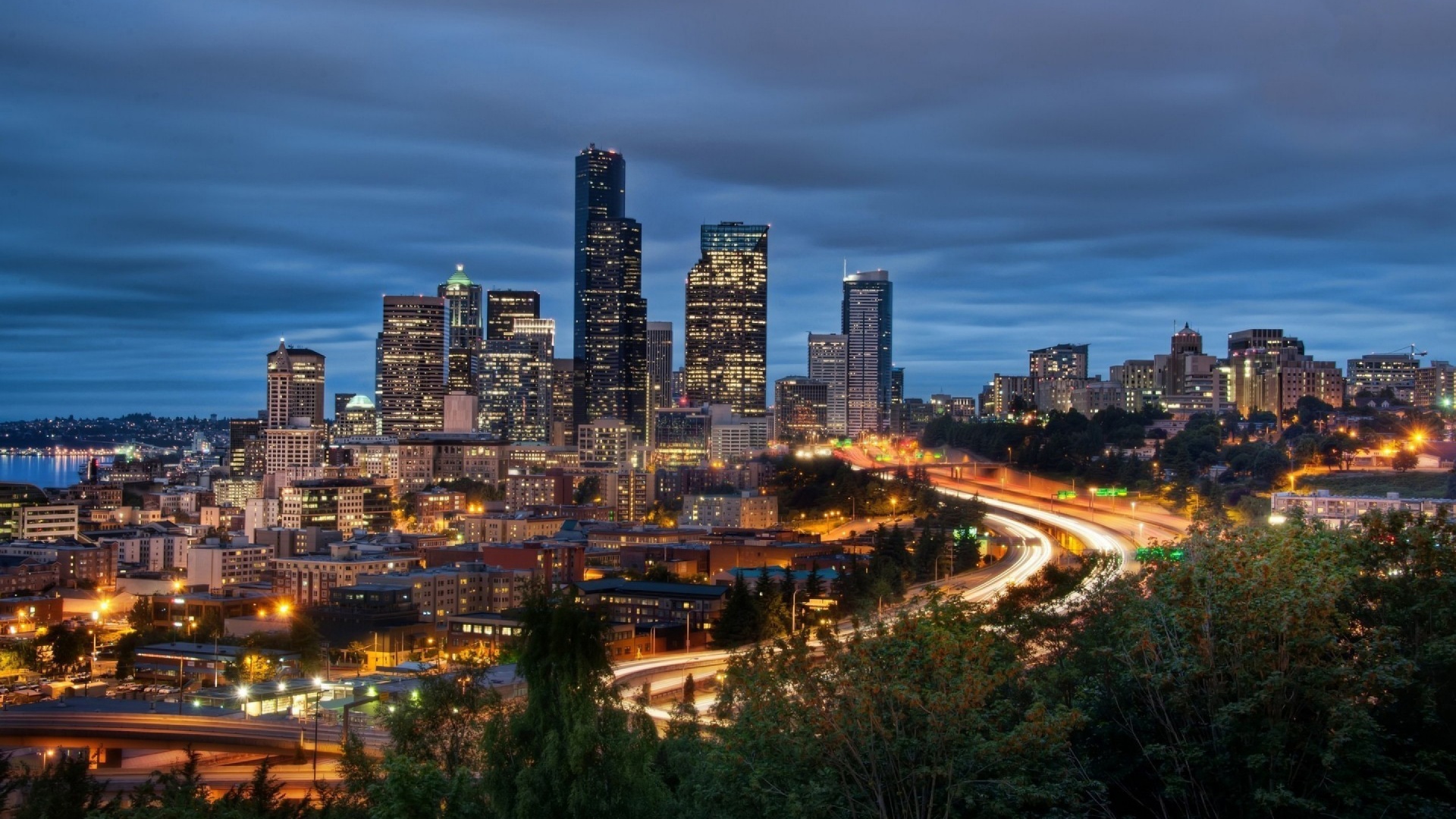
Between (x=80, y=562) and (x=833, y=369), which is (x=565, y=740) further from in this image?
(x=833, y=369)

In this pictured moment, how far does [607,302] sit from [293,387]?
3652 cm

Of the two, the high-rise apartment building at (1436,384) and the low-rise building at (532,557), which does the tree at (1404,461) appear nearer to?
the low-rise building at (532,557)

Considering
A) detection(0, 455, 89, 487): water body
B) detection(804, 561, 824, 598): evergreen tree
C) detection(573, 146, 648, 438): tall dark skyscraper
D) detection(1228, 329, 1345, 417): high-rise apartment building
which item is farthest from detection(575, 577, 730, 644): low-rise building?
detection(0, 455, 89, 487): water body

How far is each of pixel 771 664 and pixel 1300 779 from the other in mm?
5652

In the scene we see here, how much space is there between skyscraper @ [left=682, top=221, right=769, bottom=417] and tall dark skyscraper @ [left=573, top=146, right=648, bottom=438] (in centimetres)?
759

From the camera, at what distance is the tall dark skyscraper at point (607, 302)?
152m

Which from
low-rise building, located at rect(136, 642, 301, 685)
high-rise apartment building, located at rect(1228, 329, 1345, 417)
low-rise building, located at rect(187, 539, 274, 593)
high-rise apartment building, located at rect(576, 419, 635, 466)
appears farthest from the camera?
high-rise apartment building, located at rect(576, 419, 635, 466)

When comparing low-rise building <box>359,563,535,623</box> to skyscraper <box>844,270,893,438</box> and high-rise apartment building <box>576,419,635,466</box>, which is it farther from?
skyscraper <box>844,270,893,438</box>

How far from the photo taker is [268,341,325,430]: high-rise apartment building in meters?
137

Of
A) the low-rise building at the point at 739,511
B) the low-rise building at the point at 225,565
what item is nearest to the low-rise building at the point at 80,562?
the low-rise building at the point at 225,565

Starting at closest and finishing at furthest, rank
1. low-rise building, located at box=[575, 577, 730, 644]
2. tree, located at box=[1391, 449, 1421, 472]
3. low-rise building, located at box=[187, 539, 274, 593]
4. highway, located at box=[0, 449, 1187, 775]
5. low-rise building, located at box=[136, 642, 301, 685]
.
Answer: highway, located at box=[0, 449, 1187, 775] → low-rise building, located at box=[136, 642, 301, 685] → low-rise building, located at box=[575, 577, 730, 644] → tree, located at box=[1391, 449, 1421, 472] → low-rise building, located at box=[187, 539, 274, 593]

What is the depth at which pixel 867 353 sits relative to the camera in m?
194

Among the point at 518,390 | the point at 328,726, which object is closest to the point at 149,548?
the point at 328,726

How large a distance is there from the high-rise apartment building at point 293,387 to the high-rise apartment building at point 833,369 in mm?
74452
